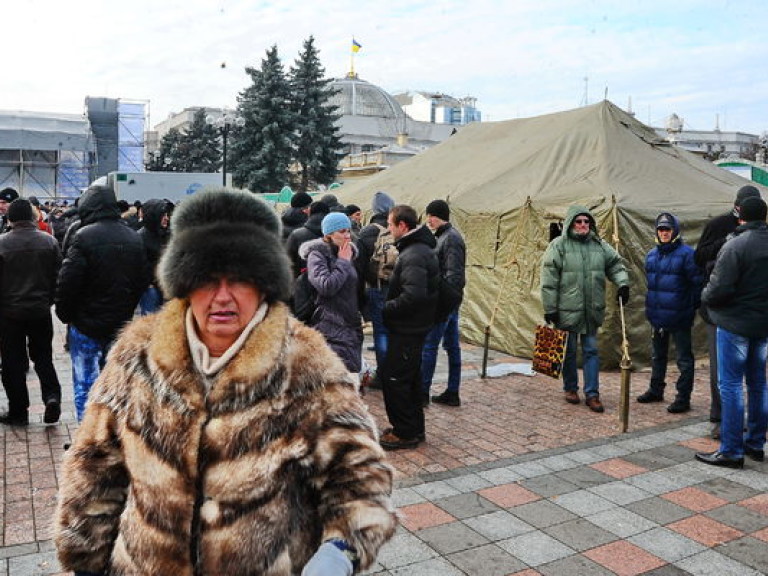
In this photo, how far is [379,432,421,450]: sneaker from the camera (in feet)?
18.3

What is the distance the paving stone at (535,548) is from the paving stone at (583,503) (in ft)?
1.66

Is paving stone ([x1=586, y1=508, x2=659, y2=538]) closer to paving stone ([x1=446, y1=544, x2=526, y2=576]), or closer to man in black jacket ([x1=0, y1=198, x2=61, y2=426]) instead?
paving stone ([x1=446, y1=544, x2=526, y2=576])

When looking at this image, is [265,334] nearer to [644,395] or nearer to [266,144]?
[644,395]

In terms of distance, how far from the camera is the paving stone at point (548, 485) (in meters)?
4.81

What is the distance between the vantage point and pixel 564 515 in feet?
14.5

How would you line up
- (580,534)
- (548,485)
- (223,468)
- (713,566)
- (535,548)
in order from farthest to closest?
(548,485), (580,534), (535,548), (713,566), (223,468)

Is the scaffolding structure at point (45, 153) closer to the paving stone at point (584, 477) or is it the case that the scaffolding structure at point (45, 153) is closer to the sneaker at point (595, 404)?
the sneaker at point (595, 404)

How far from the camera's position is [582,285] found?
7027 millimetres

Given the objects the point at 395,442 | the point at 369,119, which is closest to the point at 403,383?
the point at 395,442

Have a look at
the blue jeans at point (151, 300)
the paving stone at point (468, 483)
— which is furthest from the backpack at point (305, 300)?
the blue jeans at point (151, 300)

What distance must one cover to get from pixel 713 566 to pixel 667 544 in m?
0.30

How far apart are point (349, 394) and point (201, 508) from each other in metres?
0.51

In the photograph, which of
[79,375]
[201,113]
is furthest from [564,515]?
[201,113]

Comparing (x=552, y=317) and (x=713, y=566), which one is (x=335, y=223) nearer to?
(x=552, y=317)
